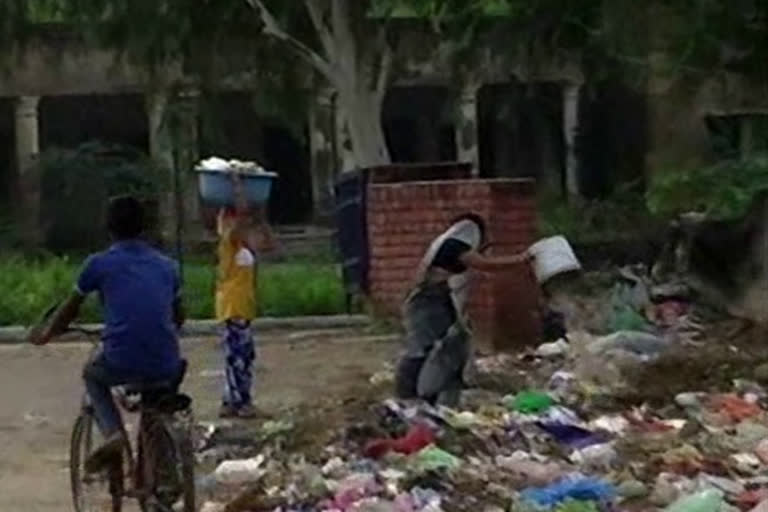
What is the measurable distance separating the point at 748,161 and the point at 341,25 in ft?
35.4

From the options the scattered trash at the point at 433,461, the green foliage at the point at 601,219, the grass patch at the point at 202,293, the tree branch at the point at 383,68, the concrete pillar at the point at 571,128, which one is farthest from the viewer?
the concrete pillar at the point at 571,128

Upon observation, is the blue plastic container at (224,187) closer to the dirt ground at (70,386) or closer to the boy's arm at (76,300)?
the dirt ground at (70,386)

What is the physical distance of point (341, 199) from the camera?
18.3 metres

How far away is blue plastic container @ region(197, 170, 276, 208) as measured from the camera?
11477 mm

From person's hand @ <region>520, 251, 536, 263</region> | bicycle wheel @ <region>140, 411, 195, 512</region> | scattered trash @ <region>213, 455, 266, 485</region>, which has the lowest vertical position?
scattered trash @ <region>213, 455, 266, 485</region>

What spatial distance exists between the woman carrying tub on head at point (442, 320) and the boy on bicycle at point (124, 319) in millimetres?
2635

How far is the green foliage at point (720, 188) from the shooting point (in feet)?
48.5

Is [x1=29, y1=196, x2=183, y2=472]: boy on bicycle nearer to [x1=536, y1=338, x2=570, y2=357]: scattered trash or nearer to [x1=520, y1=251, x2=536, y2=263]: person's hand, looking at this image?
[x1=520, y1=251, x2=536, y2=263]: person's hand

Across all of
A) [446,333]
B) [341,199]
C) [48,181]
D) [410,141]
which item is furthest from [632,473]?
[410,141]

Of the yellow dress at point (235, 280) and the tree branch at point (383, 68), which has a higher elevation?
the tree branch at point (383, 68)

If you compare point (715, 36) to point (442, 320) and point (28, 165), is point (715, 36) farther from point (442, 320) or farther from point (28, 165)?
point (28, 165)

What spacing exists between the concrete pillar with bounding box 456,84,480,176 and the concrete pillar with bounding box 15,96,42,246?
A: 6.45 m

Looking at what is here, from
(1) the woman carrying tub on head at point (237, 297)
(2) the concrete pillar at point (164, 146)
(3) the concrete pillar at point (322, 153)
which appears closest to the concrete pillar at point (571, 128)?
(3) the concrete pillar at point (322, 153)

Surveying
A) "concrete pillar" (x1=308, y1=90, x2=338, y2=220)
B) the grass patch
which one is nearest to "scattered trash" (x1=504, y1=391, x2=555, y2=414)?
the grass patch
